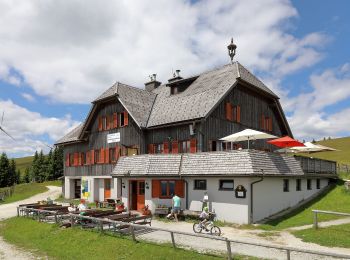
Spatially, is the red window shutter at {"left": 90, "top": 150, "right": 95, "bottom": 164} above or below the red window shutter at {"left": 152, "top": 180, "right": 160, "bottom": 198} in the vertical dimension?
above

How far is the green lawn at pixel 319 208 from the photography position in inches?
789

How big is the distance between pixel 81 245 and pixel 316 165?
19.3m

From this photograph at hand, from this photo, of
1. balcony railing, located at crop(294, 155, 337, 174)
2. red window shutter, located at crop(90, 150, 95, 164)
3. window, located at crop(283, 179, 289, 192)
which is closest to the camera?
window, located at crop(283, 179, 289, 192)

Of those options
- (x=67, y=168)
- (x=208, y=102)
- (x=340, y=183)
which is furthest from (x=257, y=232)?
(x=67, y=168)

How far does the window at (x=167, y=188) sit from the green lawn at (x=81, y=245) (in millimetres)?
6629

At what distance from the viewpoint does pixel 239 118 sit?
3053cm

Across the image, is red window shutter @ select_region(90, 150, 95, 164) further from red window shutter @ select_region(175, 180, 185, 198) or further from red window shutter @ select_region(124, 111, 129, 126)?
red window shutter @ select_region(175, 180, 185, 198)

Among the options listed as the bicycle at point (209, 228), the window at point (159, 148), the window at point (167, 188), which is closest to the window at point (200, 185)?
the window at point (167, 188)

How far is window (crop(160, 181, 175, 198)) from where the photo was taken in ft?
78.4

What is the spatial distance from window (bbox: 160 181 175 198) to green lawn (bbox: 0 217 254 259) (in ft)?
21.7

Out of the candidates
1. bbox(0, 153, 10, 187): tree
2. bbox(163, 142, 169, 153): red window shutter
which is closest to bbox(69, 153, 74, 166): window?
bbox(163, 142, 169, 153): red window shutter

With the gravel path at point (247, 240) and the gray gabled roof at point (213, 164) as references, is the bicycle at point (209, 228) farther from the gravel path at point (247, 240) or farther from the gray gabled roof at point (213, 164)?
the gray gabled roof at point (213, 164)

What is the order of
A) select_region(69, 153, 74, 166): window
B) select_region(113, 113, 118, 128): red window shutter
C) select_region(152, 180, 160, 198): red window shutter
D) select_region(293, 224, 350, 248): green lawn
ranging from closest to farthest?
select_region(293, 224, 350, 248): green lawn < select_region(152, 180, 160, 198): red window shutter < select_region(113, 113, 118, 128): red window shutter < select_region(69, 153, 74, 166): window

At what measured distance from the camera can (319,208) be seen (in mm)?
24234
